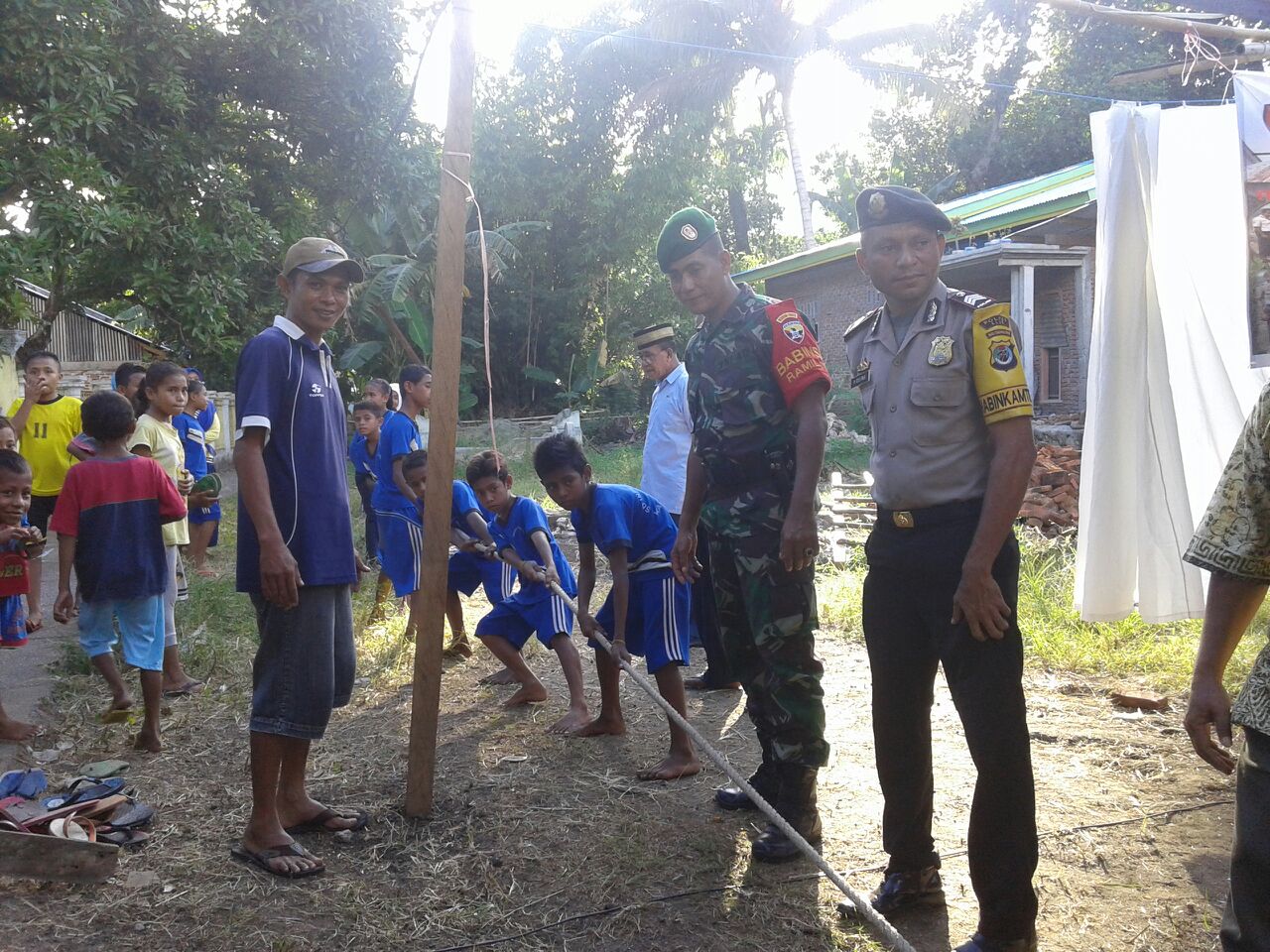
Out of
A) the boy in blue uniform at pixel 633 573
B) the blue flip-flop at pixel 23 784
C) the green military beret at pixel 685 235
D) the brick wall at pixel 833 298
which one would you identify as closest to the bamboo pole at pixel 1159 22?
the green military beret at pixel 685 235

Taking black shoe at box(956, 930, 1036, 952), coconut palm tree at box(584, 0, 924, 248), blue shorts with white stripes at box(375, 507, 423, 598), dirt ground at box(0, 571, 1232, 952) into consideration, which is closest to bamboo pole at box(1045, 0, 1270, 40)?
dirt ground at box(0, 571, 1232, 952)

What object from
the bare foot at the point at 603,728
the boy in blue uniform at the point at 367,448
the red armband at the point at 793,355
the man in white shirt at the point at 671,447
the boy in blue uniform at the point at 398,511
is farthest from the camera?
the boy in blue uniform at the point at 367,448

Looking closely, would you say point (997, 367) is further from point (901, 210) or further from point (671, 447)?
point (671, 447)

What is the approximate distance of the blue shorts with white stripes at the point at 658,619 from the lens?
4.02 m

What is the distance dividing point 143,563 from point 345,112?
19.0 ft

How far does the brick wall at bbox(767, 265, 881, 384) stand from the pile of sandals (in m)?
15.3

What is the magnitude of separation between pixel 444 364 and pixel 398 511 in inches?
101

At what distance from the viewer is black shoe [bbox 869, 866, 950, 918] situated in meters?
2.79

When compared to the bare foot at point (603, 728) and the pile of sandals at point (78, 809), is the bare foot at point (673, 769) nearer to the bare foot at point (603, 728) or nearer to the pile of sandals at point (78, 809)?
the bare foot at point (603, 728)

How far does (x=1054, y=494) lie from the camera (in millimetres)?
8875

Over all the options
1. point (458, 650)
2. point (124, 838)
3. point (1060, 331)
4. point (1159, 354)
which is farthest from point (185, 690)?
point (1060, 331)

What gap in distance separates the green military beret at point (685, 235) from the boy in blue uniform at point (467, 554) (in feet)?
6.42

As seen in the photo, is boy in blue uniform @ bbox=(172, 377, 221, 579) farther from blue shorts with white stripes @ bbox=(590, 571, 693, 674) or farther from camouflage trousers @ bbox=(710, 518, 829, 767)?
camouflage trousers @ bbox=(710, 518, 829, 767)

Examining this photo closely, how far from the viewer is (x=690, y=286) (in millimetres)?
3326
